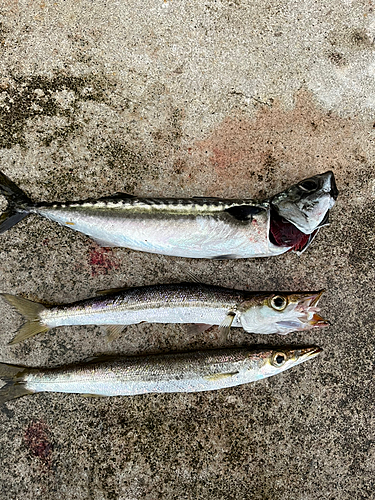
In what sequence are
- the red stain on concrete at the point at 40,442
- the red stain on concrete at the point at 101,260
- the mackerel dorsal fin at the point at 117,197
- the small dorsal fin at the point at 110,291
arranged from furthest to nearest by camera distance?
the red stain on concrete at the point at 101,260
the red stain on concrete at the point at 40,442
the small dorsal fin at the point at 110,291
the mackerel dorsal fin at the point at 117,197

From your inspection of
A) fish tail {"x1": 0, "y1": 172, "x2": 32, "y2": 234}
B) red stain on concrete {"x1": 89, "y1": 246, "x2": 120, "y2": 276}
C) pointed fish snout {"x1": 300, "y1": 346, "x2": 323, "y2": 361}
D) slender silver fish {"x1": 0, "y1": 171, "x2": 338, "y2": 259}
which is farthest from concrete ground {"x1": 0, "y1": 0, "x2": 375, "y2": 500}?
slender silver fish {"x1": 0, "y1": 171, "x2": 338, "y2": 259}

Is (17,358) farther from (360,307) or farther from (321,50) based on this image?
(321,50)

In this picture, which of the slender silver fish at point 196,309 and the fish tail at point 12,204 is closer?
the slender silver fish at point 196,309

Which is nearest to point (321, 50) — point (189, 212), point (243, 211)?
point (243, 211)

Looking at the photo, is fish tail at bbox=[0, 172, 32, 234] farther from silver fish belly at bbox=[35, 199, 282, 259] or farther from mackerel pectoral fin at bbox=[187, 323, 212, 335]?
mackerel pectoral fin at bbox=[187, 323, 212, 335]

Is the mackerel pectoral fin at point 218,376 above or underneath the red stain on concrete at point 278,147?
underneath

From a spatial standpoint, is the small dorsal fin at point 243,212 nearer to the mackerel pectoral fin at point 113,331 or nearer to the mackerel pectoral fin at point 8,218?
the mackerel pectoral fin at point 113,331

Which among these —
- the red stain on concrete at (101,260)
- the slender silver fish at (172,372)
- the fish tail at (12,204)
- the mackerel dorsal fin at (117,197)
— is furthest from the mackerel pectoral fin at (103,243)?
the slender silver fish at (172,372)
